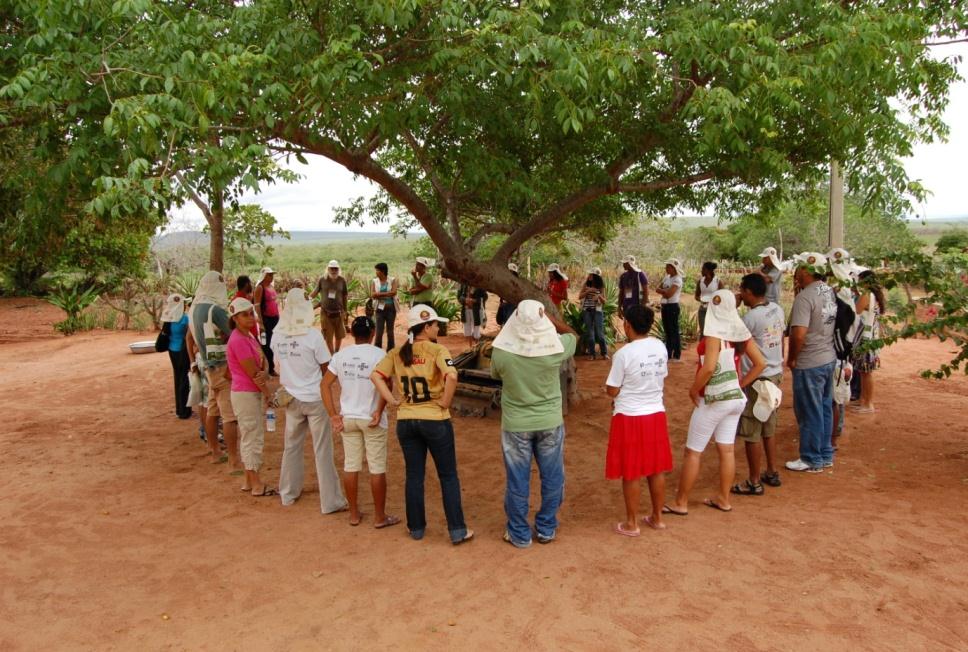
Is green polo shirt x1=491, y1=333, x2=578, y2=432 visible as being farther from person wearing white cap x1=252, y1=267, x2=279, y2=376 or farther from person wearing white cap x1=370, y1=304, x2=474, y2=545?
person wearing white cap x1=252, y1=267, x2=279, y2=376

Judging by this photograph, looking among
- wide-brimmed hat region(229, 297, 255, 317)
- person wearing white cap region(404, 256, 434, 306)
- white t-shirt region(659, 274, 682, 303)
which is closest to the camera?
wide-brimmed hat region(229, 297, 255, 317)

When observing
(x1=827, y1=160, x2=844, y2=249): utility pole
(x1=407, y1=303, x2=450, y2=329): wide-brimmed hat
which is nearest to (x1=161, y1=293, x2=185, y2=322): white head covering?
(x1=407, y1=303, x2=450, y2=329): wide-brimmed hat

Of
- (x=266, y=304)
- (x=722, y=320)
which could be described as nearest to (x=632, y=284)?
(x=266, y=304)

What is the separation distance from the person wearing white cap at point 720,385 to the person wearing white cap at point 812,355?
3.30ft

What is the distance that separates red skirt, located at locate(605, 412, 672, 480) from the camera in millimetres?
4918

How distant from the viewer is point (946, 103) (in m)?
7.47

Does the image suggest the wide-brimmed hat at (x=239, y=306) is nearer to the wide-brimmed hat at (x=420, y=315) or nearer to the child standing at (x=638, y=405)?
the wide-brimmed hat at (x=420, y=315)

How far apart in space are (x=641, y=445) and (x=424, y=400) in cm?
157

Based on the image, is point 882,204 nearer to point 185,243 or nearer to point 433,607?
point 433,607

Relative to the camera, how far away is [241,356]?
5.95m

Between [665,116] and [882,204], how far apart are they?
2.34m

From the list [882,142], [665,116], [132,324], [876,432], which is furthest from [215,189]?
[132,324]

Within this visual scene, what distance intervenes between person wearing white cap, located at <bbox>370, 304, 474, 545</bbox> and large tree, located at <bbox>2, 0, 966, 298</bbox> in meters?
1.82

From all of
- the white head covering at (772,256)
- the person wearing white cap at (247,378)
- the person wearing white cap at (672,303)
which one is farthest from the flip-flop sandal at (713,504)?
the person wearing white cap at (672,303)
